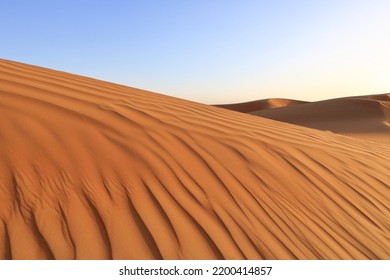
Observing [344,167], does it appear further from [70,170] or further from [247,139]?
[70,170]

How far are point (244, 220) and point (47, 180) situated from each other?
4.75 feet

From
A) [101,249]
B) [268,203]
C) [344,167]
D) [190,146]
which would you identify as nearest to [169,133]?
[190,146]

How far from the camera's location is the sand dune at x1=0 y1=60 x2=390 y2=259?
2082 millimetres

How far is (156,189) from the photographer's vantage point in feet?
8.29

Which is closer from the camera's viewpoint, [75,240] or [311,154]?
[75,240]

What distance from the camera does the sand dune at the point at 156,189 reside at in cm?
208

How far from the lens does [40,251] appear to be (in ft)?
6.18
